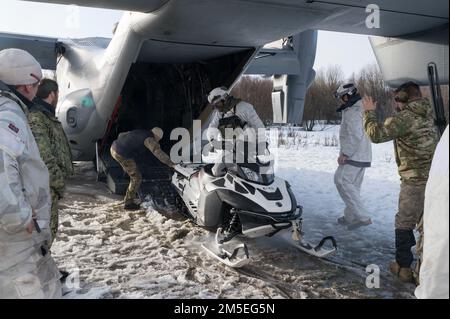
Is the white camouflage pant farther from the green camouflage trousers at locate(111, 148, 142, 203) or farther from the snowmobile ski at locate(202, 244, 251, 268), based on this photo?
the green camouflage trousers at locate(111, 148, 142, 203)

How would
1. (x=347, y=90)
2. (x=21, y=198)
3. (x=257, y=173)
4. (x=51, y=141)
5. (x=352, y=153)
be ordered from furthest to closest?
(x=352, y=153)
(x=347, y=90)
(x=257, y=173)
(x=51, y=141)
(x=21, y=198)

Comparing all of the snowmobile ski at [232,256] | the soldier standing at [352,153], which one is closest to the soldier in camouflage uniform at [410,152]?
the snowmobile ski at [232,256]

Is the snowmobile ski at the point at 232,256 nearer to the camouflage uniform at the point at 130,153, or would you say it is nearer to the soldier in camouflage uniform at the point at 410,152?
the soldier in camouflage uniform at the point at 410,152

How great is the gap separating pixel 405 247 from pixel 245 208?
1610 millimetres

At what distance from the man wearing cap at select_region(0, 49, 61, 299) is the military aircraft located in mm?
1406

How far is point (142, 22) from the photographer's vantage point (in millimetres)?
5062

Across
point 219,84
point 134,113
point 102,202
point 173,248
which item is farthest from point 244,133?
point 134,113

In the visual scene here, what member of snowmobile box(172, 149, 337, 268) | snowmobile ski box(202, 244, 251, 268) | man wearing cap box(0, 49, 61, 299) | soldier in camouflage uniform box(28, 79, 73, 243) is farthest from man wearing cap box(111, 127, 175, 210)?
man wearing cap box(0, 49, 61, 299)

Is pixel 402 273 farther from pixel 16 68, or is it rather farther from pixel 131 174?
pixel 131 174

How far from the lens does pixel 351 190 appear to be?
19.0 feet

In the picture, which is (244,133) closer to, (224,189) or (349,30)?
(224,189)

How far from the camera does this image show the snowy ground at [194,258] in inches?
145

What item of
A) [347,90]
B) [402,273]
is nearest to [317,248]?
[402,273]

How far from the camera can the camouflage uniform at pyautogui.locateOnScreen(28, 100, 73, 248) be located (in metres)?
3.28
